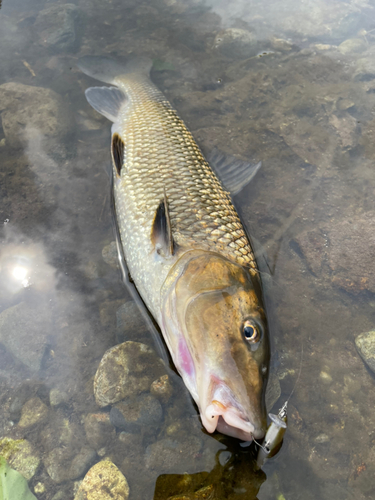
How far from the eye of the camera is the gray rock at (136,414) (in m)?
2.19

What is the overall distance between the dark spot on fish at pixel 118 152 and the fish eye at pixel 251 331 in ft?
6.46

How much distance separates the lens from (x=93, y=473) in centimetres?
200

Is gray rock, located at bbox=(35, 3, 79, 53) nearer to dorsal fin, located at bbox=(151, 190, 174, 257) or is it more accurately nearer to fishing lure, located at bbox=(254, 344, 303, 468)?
dorsal fin, located at bbox=(151, 190, 174, 257)

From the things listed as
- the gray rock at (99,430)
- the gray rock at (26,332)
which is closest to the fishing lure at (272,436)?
the gray rock at (99,430)

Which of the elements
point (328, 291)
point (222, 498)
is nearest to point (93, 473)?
point (222, 498)

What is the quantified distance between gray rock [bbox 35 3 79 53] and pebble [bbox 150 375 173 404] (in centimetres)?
536

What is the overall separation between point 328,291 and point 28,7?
7.04m

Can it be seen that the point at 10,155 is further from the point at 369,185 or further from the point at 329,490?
the point at 329,490

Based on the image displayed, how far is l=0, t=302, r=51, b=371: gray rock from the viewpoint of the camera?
2.48 meters

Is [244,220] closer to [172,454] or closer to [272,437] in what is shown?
[272,437]

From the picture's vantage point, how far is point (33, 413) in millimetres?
2250

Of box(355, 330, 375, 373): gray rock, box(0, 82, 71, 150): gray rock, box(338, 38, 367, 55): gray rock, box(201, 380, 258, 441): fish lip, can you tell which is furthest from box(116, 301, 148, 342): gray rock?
box(338, 38, 367, 55): gray rock

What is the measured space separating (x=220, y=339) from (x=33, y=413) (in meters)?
1.44

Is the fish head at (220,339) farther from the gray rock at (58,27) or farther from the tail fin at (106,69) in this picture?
the gray rock at (58,27)
